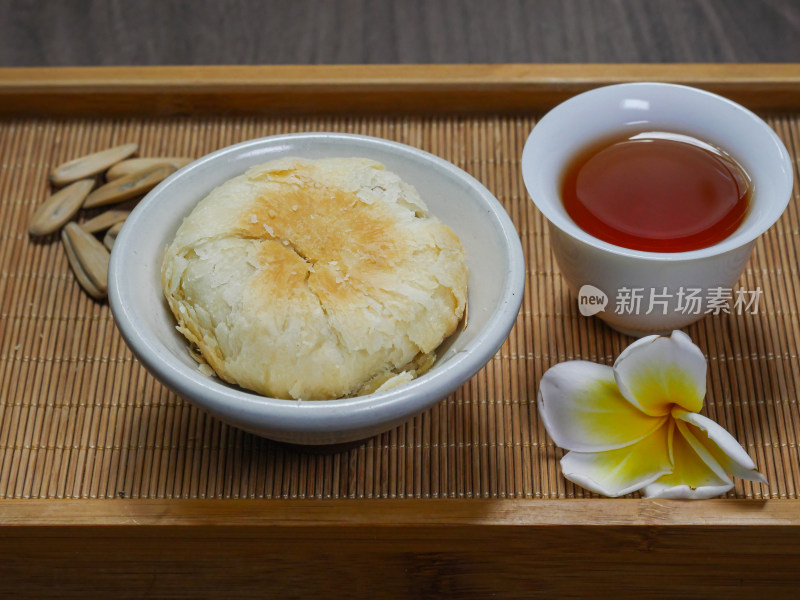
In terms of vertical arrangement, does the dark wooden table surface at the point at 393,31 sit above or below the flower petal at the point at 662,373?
above

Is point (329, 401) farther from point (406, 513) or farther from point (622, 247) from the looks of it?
point (622, 247)

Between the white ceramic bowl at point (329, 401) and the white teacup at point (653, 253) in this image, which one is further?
the white teacup at point (653, 253)

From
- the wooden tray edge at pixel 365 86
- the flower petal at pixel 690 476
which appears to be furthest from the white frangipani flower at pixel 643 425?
the wooden tray edge at pixel 365 86

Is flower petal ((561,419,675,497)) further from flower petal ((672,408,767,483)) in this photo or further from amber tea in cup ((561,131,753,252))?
amber tea in cup ((561,131,753,252))

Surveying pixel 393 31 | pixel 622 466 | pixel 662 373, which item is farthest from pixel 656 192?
pixel 393 31

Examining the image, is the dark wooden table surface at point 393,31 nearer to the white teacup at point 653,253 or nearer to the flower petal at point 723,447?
the white teacup at point 653,253

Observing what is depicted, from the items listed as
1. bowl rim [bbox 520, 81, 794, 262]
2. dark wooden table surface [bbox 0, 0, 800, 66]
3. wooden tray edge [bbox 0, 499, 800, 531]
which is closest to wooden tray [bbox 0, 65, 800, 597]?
wooden tray edge [bbox 0, 499, 800, 531]
